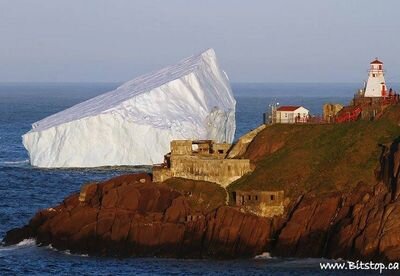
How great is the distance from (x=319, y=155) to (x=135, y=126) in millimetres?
38547

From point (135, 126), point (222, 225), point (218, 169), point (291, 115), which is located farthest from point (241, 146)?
point (135, 126)

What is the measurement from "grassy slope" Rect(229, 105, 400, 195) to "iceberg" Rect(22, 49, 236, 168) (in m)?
34.1

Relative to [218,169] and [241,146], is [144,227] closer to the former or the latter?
[218,169]

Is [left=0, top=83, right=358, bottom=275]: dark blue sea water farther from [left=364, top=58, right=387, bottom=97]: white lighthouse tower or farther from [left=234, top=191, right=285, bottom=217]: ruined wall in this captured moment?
[left=364, top=58, right=387, bottom=97]: white lighthouse tower

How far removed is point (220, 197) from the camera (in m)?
70.5

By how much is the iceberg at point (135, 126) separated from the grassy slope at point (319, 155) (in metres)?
34.1

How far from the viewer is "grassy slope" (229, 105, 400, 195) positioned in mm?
69312

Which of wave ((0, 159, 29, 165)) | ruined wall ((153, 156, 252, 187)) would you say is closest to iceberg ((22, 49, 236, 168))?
wave ((0, 159, 29, 165))

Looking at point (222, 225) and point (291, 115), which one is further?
point (291, 115)

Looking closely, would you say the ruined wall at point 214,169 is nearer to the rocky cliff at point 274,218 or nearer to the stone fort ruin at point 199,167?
the stone fort ruin at point 199,167

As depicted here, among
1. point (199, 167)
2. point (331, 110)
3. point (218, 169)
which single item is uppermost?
point (331, 110)

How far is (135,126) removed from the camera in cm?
10850

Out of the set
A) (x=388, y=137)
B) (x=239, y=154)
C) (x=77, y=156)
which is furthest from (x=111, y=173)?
(x=388, y=137)

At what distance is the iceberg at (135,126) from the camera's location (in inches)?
4286
